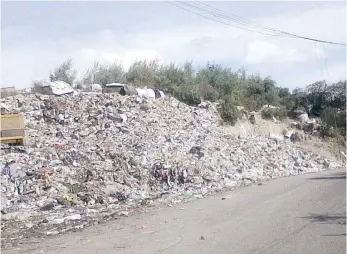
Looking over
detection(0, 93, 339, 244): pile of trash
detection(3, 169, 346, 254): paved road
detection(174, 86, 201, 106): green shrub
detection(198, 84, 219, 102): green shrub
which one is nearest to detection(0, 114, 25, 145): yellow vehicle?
detection(0, 93, 339, 244): pile of trash

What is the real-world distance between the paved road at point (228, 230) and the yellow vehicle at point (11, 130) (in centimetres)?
849

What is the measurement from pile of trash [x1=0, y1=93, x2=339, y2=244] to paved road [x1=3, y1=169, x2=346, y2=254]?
1251 millimetres

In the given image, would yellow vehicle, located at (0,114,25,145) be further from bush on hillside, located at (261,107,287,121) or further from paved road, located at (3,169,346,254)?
bush on hillside, located at (261,107,287,121)

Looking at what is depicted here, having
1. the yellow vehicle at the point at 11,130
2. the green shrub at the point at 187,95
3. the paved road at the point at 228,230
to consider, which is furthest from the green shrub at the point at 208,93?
the paved road at the point at 228,230

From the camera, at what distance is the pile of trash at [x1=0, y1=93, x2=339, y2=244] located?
16672mm

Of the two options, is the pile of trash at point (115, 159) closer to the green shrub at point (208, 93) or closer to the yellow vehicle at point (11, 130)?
the yellow vehicle at point (11, 130)

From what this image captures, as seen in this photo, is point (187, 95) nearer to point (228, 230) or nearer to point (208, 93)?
point (208, 93)

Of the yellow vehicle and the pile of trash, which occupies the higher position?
the yellow vehicle

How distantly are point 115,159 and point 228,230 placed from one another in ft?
33.0

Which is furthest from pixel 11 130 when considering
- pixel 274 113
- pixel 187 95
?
pixel 274 113

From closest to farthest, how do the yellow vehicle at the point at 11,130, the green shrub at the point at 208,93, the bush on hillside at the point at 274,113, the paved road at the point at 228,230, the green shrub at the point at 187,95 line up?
1. the paved road at the point at 228,230
2. the yellow vehicle at the point at 11,130
3. the green shrub at the point at 187,95
4. the green shrub at the point at 208,93
5. the bush on hillside at the point at 274,113

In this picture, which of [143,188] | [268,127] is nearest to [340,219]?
[143,188]

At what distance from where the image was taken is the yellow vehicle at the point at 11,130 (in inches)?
896

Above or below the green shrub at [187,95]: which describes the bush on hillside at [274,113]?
below
